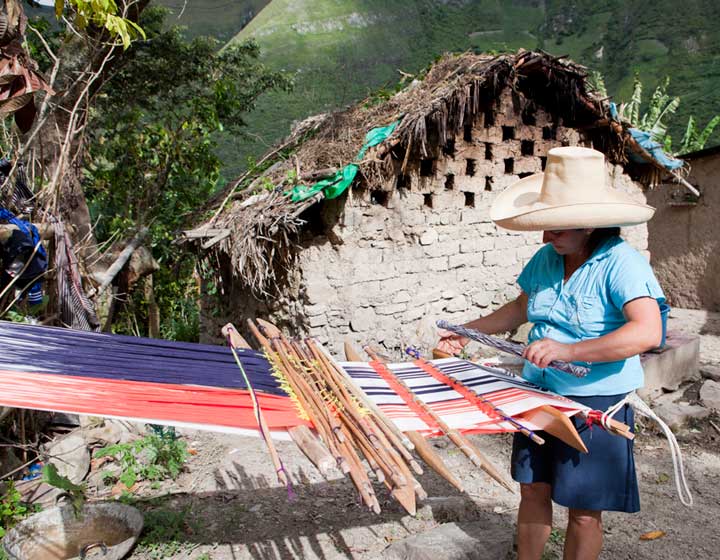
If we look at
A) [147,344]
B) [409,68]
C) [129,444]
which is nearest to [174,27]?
[129,444]

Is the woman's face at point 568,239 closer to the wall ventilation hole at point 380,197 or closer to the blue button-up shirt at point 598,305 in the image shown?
the blue button-up shirt at point 598,305

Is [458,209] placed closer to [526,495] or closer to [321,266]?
[321,266]

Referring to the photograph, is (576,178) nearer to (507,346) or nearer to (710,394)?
(507,346)

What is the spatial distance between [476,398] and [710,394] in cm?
399

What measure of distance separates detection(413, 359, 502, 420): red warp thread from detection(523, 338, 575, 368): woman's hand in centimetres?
22

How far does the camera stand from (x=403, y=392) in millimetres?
2004

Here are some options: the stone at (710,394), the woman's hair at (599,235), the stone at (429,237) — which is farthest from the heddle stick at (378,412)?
the stone at (710,394)

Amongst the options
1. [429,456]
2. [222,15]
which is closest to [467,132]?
[429,456]

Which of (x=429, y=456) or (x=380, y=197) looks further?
(x=380, y=197)

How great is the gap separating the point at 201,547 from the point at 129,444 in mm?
1385

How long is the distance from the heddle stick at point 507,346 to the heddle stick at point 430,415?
33 centimetres

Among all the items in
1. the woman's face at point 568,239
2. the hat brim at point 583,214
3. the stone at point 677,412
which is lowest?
the stone at point 677,412

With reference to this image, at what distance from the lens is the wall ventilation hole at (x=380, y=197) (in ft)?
16.5

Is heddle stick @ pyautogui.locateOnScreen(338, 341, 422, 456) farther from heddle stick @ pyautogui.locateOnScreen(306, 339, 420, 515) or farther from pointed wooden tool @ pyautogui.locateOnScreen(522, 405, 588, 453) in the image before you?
pointed wooden tool @ pyautogui.locateOnScreen(522, 405, 588, 453)
